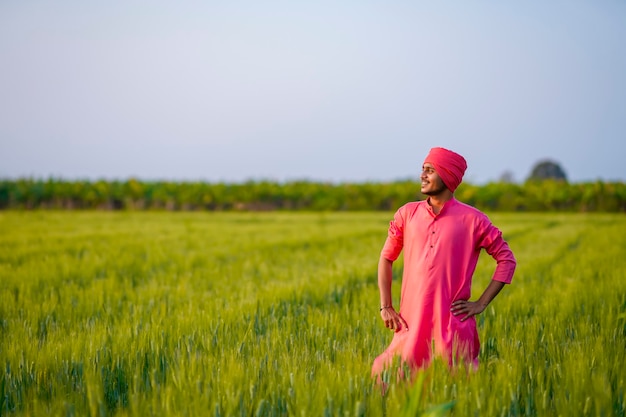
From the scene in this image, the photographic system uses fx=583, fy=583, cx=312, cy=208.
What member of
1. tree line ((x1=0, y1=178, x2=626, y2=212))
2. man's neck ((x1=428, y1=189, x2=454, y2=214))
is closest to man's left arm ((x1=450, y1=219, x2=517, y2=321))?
man's neck ((x1=428, y1=189, x2=454, y2=214))

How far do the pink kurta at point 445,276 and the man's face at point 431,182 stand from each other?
99 mm

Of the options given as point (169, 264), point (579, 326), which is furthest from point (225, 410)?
point (169, 264)

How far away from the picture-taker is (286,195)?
3759 cm

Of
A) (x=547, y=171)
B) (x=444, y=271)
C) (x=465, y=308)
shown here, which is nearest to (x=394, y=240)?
(x=444, y=271)

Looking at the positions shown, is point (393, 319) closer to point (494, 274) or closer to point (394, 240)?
point (394, 240)

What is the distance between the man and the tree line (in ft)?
106

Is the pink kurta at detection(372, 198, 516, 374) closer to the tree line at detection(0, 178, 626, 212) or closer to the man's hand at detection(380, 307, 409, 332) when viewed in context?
the man's hand at detection(380, 307, 409, 332)

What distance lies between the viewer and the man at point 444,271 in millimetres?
2627

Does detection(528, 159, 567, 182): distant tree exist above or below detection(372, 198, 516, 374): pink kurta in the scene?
above

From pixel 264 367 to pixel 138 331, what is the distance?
1.22 meters

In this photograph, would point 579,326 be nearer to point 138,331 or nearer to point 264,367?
point 264,367

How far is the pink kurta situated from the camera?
2.66 metres

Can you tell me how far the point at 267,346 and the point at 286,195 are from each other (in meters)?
34.6

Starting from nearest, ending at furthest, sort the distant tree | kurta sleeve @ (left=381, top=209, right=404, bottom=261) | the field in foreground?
the field in foreground, kurta sleeve @ (left=381, top=209, right=404, bottom=261), the distant tree
